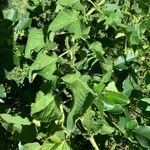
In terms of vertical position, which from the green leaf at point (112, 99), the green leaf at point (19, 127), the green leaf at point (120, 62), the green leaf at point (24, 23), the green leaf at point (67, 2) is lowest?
the green leaf at point (19, 127)

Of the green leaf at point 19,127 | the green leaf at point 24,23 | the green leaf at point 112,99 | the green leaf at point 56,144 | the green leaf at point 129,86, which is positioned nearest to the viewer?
the green leaf at point 112,99

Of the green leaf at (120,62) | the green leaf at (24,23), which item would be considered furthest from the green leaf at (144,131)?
the green leaf at (24,23)

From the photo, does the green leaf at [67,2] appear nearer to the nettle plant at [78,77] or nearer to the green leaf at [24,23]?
the nettle plant at [78,77]

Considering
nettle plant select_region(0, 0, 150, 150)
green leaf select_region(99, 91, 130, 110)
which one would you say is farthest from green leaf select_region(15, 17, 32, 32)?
green leaf select_region(99, 91, 130, 110)

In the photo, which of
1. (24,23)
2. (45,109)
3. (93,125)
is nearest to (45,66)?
(45,109)

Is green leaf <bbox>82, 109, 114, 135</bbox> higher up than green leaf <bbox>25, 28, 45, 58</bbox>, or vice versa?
green leaf <bbox>25, 28, 45, 58</bbox>

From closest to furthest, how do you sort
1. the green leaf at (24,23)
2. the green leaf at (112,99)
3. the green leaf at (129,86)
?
the green leaf at (112,99)
the green leaf at (129,86)
the green leaf at (24,23)

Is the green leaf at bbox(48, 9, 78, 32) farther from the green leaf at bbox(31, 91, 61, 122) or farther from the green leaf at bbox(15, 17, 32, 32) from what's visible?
the green leaf at bbox(15, 17, 32, 32)
